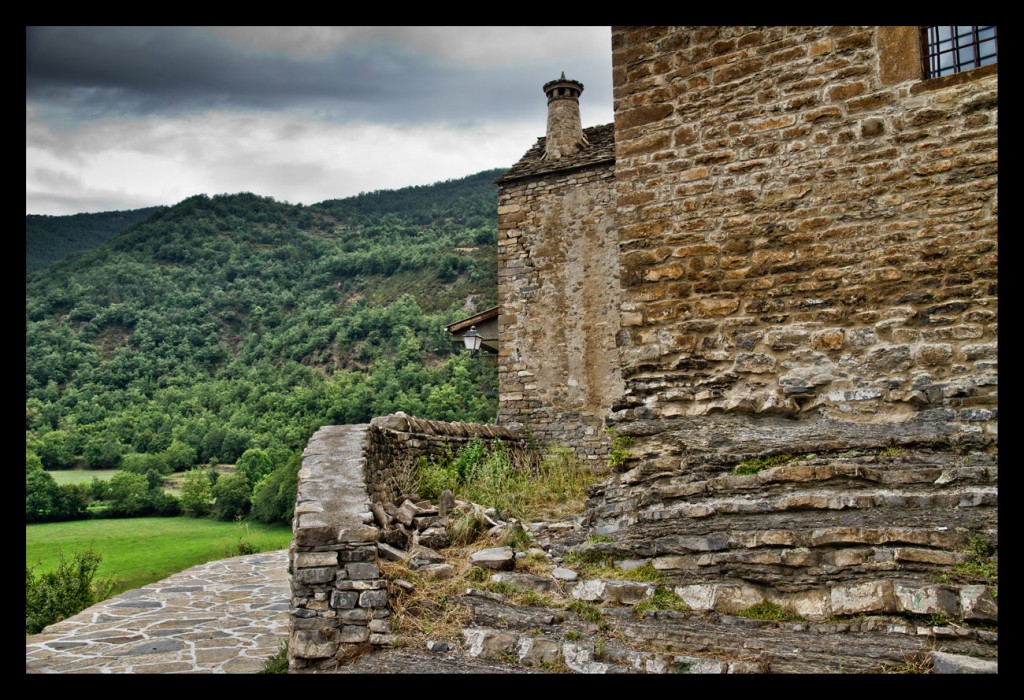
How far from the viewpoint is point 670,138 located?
15.9ft

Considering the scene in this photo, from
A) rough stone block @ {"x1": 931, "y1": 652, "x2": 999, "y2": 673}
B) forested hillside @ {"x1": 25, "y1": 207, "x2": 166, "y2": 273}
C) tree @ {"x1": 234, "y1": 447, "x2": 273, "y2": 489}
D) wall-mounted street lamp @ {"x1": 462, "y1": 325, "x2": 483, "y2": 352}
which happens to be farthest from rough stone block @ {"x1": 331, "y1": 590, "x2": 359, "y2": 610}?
forested hillside @ {"x1": 25, "y1": 207, "x2": 166, "y2": 273}

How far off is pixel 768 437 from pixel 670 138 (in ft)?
7.16

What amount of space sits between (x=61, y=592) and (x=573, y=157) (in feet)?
31.1

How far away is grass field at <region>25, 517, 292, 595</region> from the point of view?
989 cm

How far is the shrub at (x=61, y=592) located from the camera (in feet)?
23.1

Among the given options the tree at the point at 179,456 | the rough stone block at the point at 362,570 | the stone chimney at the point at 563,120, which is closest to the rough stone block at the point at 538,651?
the rough stone block at the point at 362,570

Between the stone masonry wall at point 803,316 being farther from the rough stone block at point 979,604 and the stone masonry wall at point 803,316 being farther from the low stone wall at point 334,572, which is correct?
the low stone wall at point 334,572

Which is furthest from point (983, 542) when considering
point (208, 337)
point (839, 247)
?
point (208, 337)

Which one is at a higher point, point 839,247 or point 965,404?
point 839,247

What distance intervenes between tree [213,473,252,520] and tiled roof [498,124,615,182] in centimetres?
902

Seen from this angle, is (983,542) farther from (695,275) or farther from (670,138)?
(670,138)

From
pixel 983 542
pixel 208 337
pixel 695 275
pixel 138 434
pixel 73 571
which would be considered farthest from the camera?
pixel 208 337

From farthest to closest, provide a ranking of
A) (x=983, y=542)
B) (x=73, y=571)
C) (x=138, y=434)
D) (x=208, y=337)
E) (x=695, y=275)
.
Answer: (x=208, y=337)
(x=138, y=434)
(x=73, y=571)
(x=695, y=275)
(x=983, y=542)

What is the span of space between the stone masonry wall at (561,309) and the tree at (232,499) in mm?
7094
